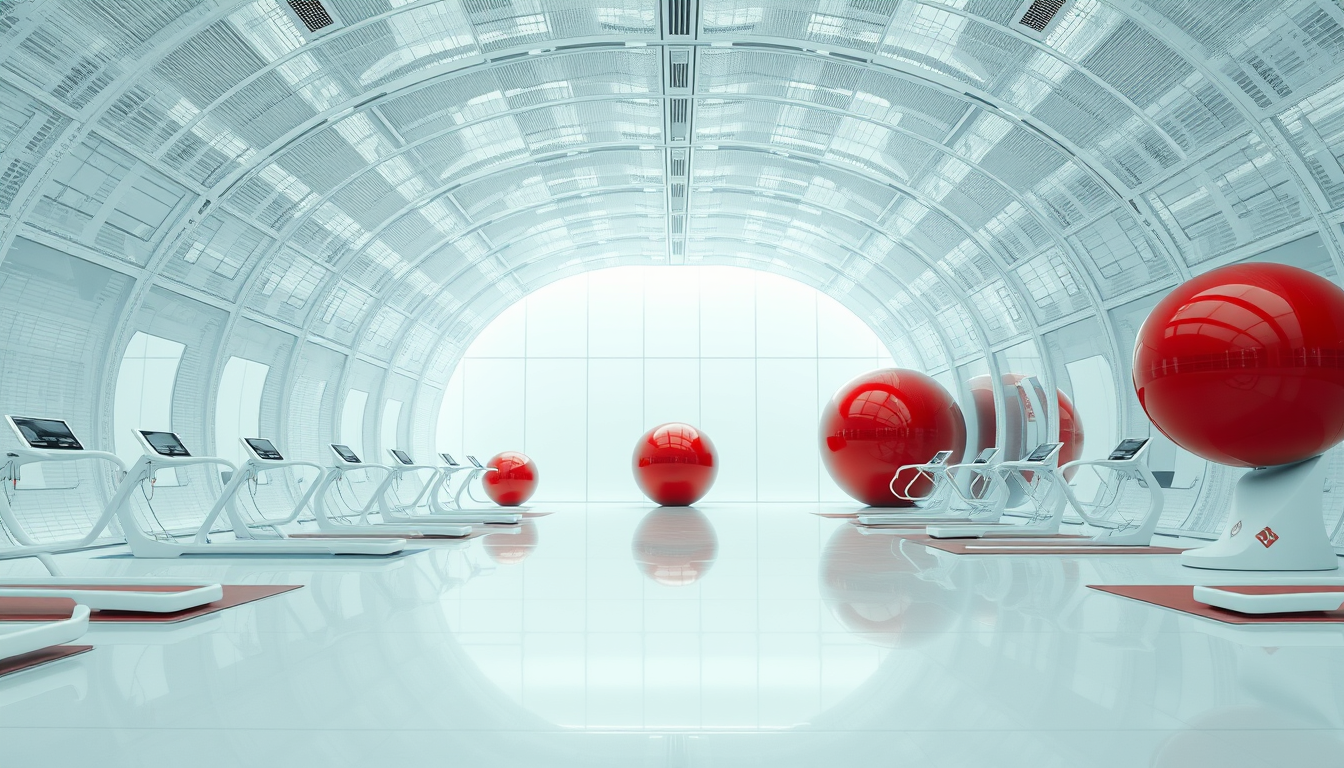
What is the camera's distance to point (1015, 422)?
15.9 m

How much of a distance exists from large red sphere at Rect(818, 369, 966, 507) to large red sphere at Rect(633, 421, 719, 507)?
2719 millimetres

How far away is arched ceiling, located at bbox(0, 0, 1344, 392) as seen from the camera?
25.1ft

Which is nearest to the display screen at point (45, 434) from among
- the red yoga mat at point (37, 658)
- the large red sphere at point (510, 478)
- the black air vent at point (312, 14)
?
the red yoga mat at point (37, 658)

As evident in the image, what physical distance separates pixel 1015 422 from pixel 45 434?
1452cm

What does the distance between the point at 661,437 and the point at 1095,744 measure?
1488 centimetres

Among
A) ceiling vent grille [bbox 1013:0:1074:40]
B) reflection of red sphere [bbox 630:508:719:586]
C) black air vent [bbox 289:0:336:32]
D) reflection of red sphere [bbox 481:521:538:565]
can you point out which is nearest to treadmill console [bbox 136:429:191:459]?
reflection of red sphere [bbox 481:521:538:565]

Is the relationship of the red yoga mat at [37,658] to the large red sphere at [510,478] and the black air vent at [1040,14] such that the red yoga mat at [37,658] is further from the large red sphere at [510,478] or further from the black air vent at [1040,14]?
the large red sphere at [510,478]

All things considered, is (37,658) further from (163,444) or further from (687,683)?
(163,444)

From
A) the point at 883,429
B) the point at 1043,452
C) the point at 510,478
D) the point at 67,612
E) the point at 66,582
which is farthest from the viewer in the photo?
the point at 510,478

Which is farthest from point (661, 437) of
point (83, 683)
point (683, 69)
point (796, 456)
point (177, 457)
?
point (83, 683)

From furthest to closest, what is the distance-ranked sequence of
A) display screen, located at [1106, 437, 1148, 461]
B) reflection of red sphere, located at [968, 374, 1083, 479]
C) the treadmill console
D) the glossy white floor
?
reflection of red sphere, located at [968, 374, 1083, 479] < display screen, located at [1106, 437, 1148, 461] < the treadmill console < the glossy white floor

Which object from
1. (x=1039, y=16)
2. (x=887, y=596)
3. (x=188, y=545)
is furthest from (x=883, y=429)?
(x=188, y=545)

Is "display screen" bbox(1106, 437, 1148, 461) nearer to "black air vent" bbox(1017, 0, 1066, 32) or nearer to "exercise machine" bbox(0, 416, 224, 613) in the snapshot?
"black air vent" bbox(1017, 0, 1066, 32)

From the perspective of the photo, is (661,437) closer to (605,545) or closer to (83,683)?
(605,545)
